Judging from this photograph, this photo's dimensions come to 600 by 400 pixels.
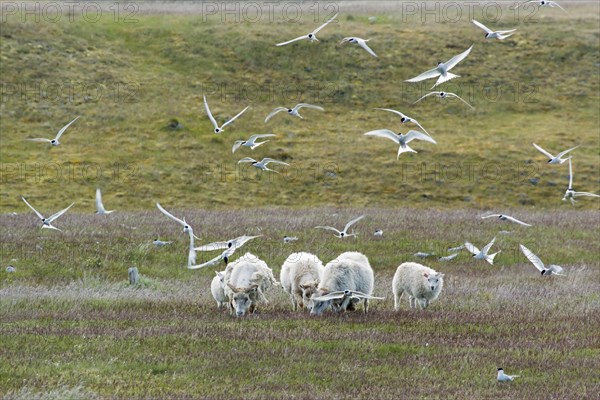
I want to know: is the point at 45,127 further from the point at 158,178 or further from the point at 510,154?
the point at 510,154

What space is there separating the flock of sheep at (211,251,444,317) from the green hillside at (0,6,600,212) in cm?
1979

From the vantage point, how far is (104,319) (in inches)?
623

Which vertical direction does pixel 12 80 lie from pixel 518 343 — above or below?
above

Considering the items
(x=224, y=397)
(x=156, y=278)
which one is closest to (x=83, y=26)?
(x=156, y=278)

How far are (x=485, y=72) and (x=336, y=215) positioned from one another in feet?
97.9

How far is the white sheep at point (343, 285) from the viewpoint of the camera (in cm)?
1680

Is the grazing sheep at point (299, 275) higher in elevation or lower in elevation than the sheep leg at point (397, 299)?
higher

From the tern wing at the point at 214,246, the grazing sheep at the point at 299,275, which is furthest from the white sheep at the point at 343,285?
the tern wing at the point at 214,246

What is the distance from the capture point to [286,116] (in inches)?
2047

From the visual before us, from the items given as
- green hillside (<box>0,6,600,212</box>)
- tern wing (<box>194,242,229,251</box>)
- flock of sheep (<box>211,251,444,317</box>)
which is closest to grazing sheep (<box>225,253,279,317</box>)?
flock of sheep (<box>211,251,444,317</box>)

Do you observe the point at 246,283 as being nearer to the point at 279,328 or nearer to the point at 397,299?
the point at 279,328

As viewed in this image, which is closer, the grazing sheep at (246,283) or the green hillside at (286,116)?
the grazing sheep at (246,283)

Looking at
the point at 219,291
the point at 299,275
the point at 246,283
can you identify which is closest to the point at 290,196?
the point at 299,275

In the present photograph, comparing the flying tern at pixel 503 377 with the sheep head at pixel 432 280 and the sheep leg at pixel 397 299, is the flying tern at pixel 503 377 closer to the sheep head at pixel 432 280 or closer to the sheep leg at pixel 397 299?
the sheep head at pixel 432 280
